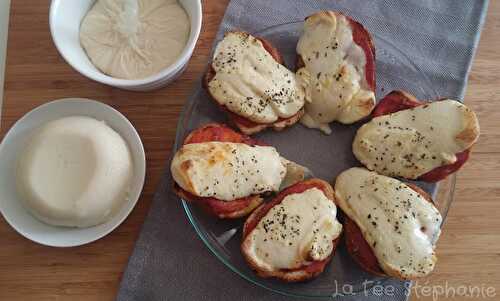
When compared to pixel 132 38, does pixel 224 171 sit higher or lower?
lower

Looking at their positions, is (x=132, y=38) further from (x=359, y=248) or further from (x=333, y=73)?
(x=359, y=248)

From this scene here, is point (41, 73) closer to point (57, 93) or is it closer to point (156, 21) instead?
point (57, 93)

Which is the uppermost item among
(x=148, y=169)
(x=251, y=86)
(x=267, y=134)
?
(x=251, y=86)

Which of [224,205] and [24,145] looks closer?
[224,205]

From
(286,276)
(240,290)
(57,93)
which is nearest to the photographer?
(286,276)

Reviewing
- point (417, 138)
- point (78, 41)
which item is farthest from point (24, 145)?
point (417, 138)

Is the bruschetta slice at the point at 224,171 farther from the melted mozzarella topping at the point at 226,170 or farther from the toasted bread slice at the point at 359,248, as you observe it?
the toasted bread slice at the point at 359,248

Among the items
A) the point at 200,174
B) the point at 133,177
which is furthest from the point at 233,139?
the point at 133,177

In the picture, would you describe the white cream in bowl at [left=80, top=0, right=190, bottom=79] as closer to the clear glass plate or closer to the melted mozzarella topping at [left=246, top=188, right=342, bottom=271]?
the clear glass plate
